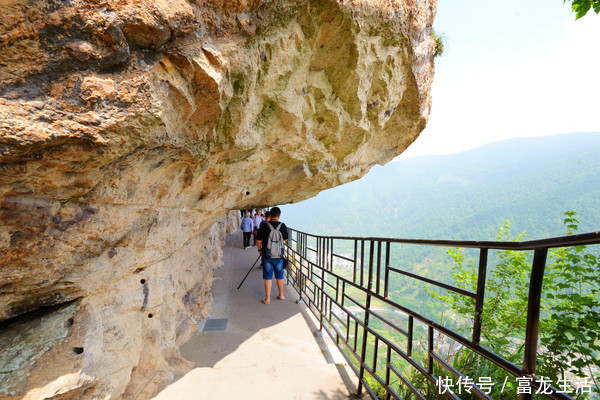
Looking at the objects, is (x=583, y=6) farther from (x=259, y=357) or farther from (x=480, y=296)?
(x=259, y=357)

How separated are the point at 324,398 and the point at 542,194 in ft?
321

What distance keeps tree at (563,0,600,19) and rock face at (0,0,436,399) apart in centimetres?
152

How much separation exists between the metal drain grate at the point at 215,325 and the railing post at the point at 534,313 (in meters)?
4.02

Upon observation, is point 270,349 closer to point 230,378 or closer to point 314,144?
point 230,378

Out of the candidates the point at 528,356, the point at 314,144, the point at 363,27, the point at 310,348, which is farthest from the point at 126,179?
the point at 310,348

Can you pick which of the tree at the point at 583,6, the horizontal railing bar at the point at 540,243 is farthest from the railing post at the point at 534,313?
the tree at the point at 583,6

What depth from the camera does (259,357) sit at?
3467mm

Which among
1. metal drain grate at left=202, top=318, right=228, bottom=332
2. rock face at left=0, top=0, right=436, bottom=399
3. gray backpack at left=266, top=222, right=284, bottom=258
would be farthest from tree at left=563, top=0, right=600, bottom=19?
metal drain grate at left=202, top=318, right=228, bottom=332

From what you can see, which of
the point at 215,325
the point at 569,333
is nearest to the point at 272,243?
the point at 215,325

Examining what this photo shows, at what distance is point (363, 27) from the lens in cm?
280

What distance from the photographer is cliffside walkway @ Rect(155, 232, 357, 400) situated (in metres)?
2.77

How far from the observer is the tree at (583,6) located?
2059 mm

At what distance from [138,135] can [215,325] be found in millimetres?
3635

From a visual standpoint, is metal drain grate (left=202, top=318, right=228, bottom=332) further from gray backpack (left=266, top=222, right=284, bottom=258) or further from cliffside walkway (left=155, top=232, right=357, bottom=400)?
gray backpack (left=266, top=222, right=284, bottom=258)
